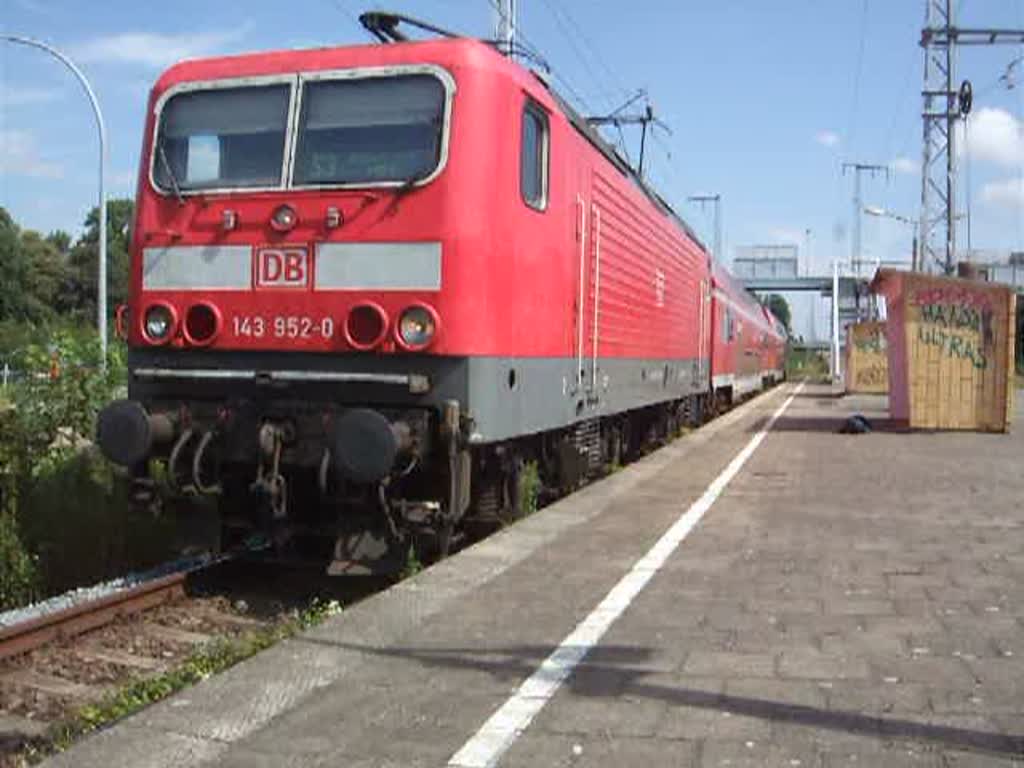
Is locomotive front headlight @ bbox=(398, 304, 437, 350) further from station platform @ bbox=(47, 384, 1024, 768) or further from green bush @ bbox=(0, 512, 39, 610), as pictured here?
green bush @ bbox=(0, 512, 39, 610)

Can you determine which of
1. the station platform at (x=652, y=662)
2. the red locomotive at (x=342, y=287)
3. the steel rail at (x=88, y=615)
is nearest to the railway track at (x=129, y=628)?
the steel rail at (x=88, y=615)

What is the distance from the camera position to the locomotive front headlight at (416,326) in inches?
270

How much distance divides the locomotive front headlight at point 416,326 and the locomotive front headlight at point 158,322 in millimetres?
1641

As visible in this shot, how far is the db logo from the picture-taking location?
7172mm

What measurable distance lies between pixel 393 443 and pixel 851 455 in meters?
10.3

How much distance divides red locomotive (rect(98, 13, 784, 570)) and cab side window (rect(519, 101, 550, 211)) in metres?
0.02

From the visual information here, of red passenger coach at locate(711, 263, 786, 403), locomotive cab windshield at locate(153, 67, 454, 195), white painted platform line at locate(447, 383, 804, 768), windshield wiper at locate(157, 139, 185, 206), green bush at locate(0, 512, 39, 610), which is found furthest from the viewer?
red passenger coach at locate(711, 263, 786, 403)

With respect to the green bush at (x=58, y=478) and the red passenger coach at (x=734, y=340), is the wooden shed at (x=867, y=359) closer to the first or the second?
the red passenger coach at (x=734, y=340)

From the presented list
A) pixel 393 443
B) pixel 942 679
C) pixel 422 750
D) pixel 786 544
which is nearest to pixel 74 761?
pixel 422 750

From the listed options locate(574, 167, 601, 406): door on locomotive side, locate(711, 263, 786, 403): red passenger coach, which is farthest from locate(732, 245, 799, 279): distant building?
locate(574, 167, 601, 406): door on locomotive side

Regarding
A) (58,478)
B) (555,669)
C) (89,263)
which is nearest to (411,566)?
(555,669)

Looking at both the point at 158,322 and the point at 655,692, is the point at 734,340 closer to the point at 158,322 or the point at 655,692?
the point at 158,322

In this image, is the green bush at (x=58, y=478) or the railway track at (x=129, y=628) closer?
the railway track at (x=129, y=628)

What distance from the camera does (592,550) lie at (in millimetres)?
7723
